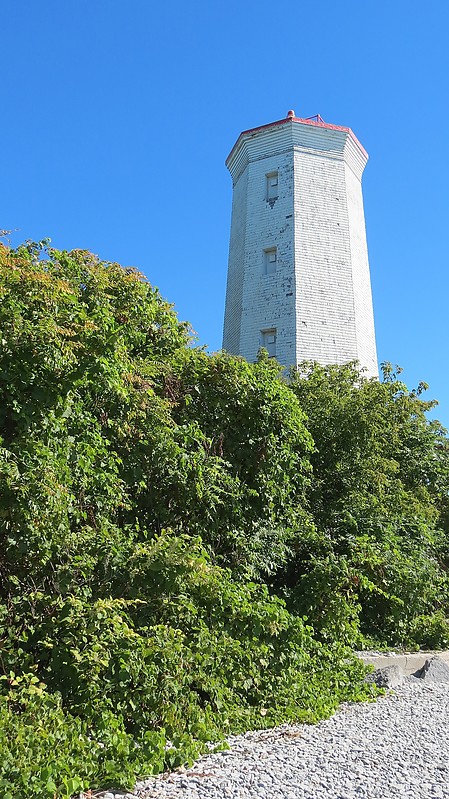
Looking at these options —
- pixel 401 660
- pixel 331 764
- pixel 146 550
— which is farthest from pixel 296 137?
pixel 331 764

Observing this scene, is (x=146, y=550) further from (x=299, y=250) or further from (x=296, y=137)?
(x=296, y=137)

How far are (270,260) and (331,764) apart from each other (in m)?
16.5

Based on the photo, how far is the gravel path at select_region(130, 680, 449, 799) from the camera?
160 inches

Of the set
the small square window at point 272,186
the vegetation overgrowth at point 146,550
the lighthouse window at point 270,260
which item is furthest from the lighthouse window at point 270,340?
the vegetation overgrowth at point 146,550

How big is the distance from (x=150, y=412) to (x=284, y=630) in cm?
244

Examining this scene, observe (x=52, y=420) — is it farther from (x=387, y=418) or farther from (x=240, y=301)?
(x=240, y=301)

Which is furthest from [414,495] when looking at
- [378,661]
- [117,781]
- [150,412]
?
[117,781]

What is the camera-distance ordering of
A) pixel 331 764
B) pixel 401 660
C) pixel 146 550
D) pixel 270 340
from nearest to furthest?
pixel 331 764 < pixel 146 550 < pixel 401 660 < pixel 270 340

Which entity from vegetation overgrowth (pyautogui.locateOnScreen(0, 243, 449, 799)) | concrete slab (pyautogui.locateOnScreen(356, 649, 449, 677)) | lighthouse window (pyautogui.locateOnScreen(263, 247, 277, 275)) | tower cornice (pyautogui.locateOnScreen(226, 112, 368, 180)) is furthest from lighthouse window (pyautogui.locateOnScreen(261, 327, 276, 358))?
concrete slab (pyautogui.locateOnScreen(356, 649, 449, 677))

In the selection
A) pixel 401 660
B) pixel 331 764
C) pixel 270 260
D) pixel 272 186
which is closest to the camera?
pixel 331 764

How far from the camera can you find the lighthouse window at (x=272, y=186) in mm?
20234

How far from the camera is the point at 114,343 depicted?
18.4 ft

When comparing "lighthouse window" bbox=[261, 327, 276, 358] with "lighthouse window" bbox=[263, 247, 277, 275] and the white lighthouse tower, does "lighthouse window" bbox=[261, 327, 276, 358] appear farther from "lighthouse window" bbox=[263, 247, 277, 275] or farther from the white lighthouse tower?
"lighthouse window" bbox=[263, 247, 277, 275]

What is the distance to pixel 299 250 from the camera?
63.0ft
